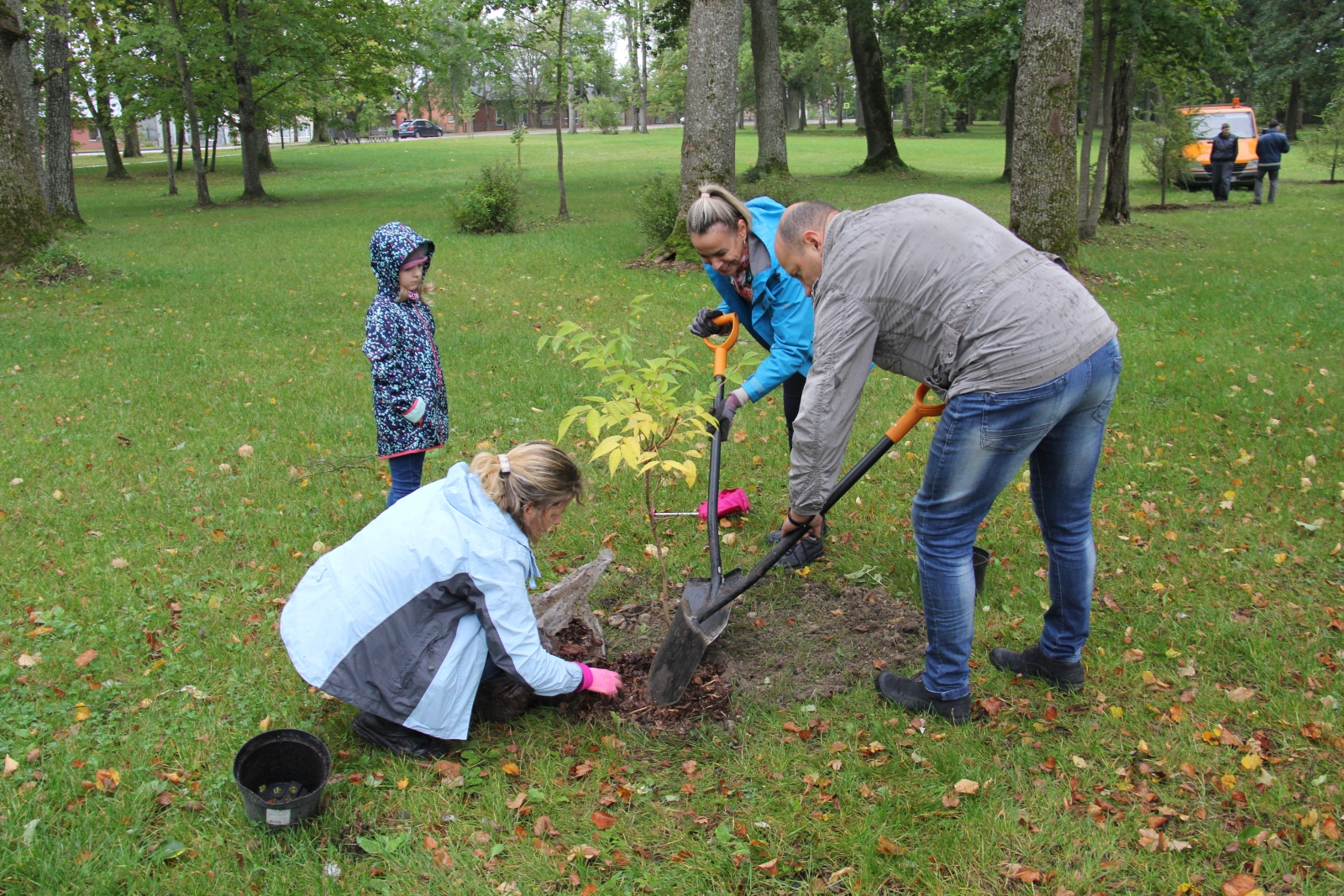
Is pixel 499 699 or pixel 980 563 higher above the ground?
pixel 980 563

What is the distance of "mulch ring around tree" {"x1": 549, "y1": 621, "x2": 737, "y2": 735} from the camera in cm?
346

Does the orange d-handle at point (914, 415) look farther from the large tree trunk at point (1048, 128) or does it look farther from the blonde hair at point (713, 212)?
the large tree trunk at point (1048, 128)

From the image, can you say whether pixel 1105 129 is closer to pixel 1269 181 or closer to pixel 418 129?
pixel 1269 181

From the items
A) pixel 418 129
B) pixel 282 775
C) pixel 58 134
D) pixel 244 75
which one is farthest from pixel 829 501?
pixel 418 129

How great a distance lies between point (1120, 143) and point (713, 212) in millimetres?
13850

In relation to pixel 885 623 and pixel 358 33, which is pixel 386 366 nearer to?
pixel 885 623

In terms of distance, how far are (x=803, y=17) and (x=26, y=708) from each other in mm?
25833

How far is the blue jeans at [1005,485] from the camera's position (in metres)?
2.80

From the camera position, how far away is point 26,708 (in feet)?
11.4

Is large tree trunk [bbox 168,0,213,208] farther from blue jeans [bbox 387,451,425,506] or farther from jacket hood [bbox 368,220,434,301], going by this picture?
blue jeans [bbox 387,451,425,506]

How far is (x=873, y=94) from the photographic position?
2412 centimetres

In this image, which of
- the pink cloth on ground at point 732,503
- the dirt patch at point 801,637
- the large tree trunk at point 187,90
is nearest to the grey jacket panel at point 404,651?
the dirt patch at point 801,637

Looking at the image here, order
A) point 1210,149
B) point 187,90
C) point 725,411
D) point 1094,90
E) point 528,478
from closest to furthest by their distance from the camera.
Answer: point 528,478
point 725,411
point 1094,90
point 187,90
point 1210,149

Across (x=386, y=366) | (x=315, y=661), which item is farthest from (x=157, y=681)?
(x=386, y=366)
